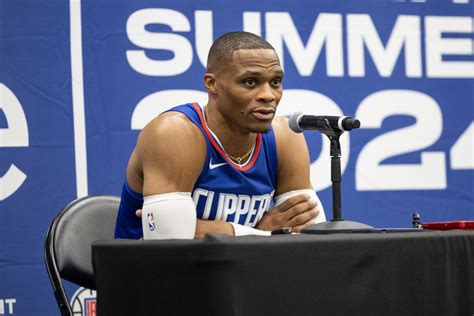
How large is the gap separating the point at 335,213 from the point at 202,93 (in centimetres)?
154

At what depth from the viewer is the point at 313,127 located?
1794 millimetres

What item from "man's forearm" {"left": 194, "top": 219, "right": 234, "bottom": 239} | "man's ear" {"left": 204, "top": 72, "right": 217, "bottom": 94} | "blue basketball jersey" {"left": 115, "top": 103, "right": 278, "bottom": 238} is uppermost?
"man's ear" {"left": 204, "top": 72, "right": 217, "bottom": 94}

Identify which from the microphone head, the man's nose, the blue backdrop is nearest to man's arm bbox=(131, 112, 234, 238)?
the man's nose

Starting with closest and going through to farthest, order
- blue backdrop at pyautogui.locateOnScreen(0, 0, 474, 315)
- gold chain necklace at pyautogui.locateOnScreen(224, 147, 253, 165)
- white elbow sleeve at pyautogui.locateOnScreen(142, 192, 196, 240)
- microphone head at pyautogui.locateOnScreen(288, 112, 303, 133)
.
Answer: microphone head at pyautogui.locateOnScreen(288, 112, 303, 133)
white elbow sleeve at pyautogui.locateOnScreen(142, 192, 196, 240)
gold chain necklace at pyautogui.locateOnScreen(224, 147, 253, 165)
blue backdrop at pyautogui.locateOnScreen(0, 0, 474, 315)

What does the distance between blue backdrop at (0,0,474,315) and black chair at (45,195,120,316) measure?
494 millimetres

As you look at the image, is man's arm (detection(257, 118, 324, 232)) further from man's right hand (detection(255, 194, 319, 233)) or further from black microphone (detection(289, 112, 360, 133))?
black microphone (detection(289, 112, 360, 133))

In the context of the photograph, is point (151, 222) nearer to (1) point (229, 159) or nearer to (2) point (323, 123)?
(1) point (229, 159)

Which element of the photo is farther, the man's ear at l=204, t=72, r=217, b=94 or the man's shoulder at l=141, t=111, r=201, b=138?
the man's ear at l=204, t=72, r=217, b=94

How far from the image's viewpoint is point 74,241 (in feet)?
8.08

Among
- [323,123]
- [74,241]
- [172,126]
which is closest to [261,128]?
[172,126]

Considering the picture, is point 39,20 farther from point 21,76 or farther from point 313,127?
point 313,127

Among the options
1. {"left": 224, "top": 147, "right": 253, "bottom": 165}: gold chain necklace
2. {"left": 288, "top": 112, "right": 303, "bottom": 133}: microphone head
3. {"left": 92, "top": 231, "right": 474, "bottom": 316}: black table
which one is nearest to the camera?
{"left": 92, "top": 231, "right": 474, "bottom": 316}: black table

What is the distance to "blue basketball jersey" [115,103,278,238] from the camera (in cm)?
237

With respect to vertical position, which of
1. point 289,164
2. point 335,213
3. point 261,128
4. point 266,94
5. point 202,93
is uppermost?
point 202,93
